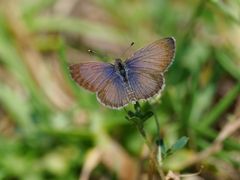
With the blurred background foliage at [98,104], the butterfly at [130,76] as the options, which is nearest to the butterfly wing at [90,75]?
the butterfly at [130,76]

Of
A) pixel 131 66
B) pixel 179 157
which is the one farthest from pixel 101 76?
pixel 179 157

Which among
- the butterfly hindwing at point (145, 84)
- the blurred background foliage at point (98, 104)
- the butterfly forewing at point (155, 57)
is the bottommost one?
the butterfly hindwing at point (145, 84)

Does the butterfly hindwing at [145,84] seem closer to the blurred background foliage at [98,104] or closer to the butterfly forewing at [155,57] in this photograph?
the butterfly forewing at [155,57]

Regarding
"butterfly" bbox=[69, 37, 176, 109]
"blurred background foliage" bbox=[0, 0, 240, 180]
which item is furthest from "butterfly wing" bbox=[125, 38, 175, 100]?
"blurred background foliage" bbox=[0, 0, 240, 180]

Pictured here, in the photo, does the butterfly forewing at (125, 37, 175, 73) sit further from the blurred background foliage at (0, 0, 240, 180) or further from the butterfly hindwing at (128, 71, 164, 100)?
the blurred background foliage at (0, 0, 240, 180)

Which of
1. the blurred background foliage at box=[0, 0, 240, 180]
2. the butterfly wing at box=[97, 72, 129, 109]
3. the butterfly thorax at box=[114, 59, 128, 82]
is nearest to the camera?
the butterfly wing at box=[97, 72, 129, 109]

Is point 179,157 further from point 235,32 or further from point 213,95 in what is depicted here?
point 235,32
